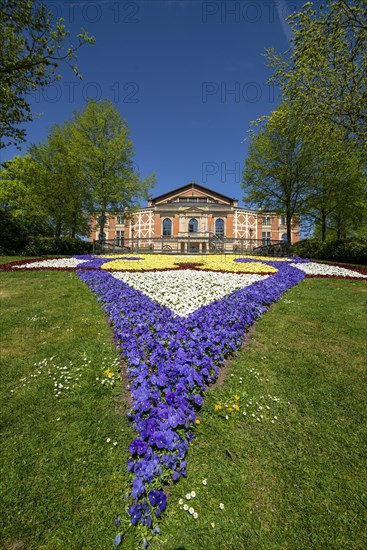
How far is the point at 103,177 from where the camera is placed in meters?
22.2

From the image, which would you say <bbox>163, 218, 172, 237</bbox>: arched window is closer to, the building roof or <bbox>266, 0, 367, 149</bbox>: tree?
the building roof

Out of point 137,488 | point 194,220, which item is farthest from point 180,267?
point 194,220

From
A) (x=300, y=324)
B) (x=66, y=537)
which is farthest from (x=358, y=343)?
(x=66, y=537)

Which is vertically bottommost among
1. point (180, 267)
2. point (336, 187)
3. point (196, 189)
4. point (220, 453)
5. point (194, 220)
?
point (220, 453)

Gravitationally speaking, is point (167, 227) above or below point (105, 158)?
below

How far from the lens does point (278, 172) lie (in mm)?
21453

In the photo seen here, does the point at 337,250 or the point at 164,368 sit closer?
the point at 164,368

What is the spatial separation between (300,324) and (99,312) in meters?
4.70

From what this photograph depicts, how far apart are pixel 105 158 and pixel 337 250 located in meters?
20.9

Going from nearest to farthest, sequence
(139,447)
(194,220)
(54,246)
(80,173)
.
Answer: (139,447) < (54,246) < (80,173) < (194,220)

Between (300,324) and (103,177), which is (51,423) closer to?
(300,324)

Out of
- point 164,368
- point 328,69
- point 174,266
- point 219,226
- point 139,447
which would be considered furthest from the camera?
point 219,226

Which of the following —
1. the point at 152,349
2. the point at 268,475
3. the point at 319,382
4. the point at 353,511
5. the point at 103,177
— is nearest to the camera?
the point at 353,511

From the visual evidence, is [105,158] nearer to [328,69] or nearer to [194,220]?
[328,69]
